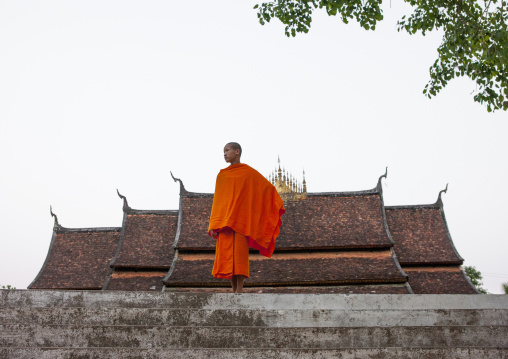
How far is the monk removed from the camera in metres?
7.19

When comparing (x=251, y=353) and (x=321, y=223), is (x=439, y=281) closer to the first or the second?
(x=321, y=223)

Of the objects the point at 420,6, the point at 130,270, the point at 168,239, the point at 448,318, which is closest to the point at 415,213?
the point at 168,239

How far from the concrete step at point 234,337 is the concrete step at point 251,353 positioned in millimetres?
288

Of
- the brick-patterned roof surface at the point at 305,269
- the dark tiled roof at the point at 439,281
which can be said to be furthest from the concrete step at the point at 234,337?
the dark tiled roof at the point at 439,281

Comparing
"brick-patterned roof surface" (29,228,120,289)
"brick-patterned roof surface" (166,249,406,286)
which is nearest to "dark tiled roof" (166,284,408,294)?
"brick-patterned roof surface" (166,249,406,286)

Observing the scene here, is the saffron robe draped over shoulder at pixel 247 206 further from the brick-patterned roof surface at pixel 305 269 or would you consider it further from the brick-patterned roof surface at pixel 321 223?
the brick-patterned roof surface at pixel 321 223

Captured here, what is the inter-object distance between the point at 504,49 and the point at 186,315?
22.0 ft

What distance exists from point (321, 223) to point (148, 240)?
6159 mm

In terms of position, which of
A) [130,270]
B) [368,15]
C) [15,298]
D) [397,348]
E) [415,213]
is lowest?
[397,348]

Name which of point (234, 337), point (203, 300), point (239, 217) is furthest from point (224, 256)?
point (234, 337)

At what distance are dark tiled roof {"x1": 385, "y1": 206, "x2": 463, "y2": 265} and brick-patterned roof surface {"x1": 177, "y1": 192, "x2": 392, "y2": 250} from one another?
1.20 m

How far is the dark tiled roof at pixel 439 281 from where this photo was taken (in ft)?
59.8

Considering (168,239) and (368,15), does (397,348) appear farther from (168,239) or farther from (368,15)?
(168,239)

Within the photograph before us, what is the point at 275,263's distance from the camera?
728 inches
